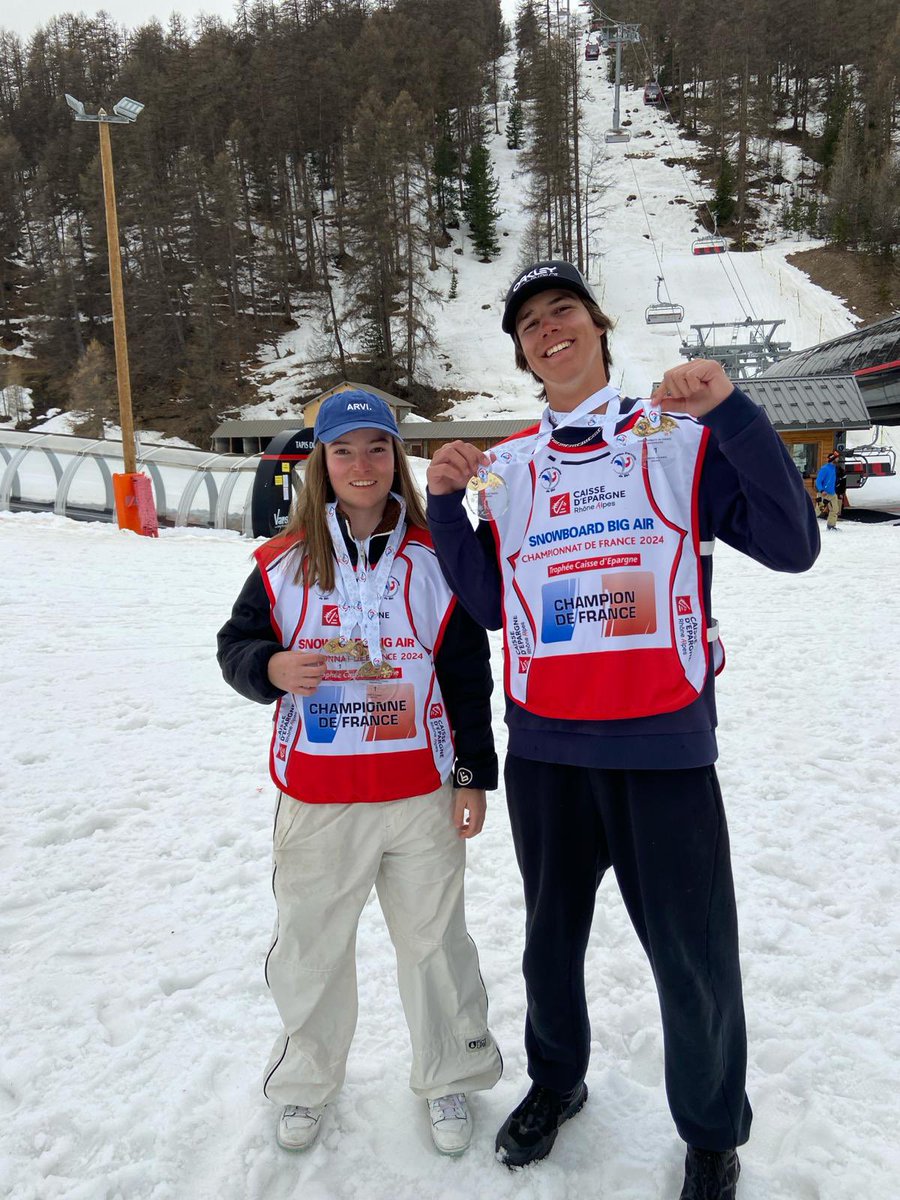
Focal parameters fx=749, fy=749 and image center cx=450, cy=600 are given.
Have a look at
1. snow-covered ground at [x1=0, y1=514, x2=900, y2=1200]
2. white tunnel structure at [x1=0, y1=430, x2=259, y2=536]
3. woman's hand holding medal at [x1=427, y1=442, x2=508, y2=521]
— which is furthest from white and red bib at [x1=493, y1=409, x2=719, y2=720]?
white tunnel structure at [x1=0, y1=430, x2=259, y2=536]

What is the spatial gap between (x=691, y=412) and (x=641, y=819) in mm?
921

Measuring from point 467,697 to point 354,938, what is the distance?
74 cm

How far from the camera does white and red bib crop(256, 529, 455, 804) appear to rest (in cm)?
204

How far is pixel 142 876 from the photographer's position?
3.55 metres

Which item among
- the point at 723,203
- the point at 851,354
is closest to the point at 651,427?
the point at 851,354

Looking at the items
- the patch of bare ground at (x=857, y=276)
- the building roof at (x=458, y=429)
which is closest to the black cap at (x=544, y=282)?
the building roof at (x=458, y=429)

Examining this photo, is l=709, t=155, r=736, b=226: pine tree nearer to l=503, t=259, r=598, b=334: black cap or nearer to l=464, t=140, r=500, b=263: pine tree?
l=464, t=140, r=500, b=263: pine tree

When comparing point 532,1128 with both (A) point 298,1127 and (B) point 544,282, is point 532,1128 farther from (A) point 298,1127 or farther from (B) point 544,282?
(B) point 544,282

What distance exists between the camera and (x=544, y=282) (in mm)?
1859

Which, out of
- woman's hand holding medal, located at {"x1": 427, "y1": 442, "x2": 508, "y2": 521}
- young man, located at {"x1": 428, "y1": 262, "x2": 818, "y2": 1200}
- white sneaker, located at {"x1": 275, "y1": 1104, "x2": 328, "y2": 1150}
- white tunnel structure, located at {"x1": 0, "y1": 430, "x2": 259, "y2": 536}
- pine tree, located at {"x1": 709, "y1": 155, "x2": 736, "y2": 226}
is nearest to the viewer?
young man, located at {"x1": 428, "y1": 262, "x2": 818, "y2": 1200}

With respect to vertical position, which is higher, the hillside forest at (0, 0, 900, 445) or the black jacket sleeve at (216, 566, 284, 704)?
the hillside forest at (0, 0, 900, 445)

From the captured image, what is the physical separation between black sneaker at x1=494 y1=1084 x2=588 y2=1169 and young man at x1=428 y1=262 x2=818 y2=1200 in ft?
1.19

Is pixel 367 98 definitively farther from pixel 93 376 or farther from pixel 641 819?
pixel 641 819

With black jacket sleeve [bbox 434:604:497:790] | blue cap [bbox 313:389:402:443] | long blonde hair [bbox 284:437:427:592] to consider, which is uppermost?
→ blue cap [bbox 313:389:402:443]
